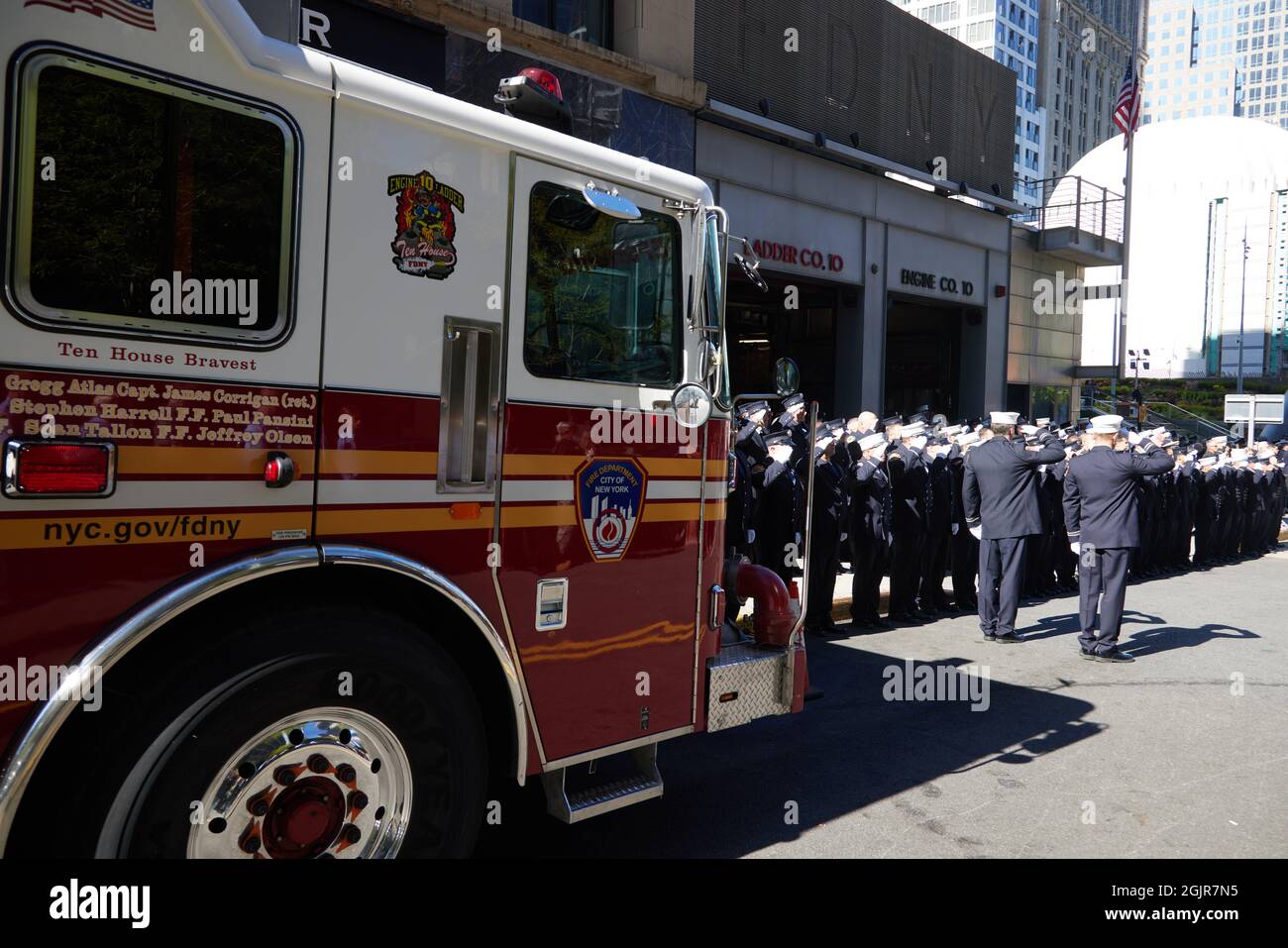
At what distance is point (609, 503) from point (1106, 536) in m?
5.98

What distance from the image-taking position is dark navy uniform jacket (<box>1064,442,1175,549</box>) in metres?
8.07

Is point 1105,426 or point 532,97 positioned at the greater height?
point 532,97

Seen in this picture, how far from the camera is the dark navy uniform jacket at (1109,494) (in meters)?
8.07

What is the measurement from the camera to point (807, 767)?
535 cm

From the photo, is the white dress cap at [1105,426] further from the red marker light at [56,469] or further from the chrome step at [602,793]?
the red marker light at [56,469]

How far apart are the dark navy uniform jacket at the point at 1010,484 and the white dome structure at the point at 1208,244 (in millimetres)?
56345

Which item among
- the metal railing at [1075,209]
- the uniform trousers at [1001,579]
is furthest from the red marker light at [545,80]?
the metal railing at [1075,209]

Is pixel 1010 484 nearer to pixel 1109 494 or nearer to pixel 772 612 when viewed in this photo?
pixel 1109 494

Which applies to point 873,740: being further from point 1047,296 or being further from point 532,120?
point 1047,296

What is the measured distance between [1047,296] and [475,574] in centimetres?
2520

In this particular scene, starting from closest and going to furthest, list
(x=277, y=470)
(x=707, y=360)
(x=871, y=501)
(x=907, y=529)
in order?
(x=277, y=470) → (x=707, y=360) → (x=871, y=501) → (x=907, y=529)

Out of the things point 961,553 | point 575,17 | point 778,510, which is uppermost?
point 575,17

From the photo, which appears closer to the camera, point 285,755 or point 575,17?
point 285,755

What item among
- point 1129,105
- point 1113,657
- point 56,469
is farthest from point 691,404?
point 1129,105
